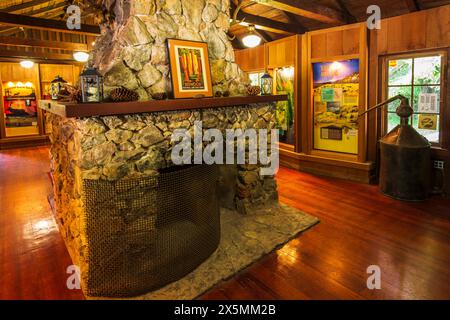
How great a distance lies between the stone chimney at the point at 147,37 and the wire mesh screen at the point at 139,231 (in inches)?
31.6

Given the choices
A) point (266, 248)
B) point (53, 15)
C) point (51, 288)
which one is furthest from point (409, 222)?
point (53, 15)

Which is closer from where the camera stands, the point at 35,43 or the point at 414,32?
the point at 414,32

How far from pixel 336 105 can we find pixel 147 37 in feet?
12.3

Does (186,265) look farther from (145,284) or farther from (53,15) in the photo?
(53,15)

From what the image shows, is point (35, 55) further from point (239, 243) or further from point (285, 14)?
point (239, 243)

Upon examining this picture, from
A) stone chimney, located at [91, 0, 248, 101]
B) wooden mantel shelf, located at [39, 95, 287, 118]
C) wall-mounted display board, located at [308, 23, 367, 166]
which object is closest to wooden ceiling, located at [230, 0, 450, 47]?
wall-mounted display board, located at [308, 23, 367, 166]

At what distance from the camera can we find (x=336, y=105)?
17.7 ft

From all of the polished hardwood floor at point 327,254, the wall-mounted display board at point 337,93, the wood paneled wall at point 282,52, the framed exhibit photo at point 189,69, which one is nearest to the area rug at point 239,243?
the polished hardwood floor at point 327,254

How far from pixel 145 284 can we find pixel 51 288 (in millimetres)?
812

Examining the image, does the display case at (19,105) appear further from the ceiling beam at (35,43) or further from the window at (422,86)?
the window at (422,86)

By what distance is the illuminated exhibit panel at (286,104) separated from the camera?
20.2ft

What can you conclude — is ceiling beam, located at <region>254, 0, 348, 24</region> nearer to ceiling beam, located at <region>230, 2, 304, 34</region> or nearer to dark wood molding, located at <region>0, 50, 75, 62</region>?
ceiling beam, located at <region>230, 2, 304, 34</region>

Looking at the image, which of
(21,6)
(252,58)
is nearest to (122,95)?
(252,58)

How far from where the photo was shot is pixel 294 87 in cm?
589
